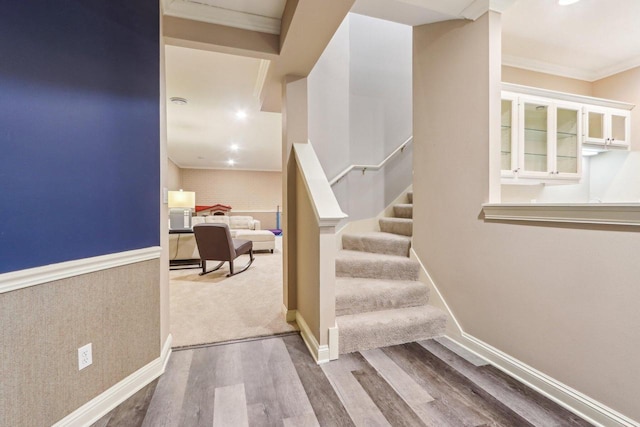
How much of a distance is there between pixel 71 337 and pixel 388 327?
1881 millimetres

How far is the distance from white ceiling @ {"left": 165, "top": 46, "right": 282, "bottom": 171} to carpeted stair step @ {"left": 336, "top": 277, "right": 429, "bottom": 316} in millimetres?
2314

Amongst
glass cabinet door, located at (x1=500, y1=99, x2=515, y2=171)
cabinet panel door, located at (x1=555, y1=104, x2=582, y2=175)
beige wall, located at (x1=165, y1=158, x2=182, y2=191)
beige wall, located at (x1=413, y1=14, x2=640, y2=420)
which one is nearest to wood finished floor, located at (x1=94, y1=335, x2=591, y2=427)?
beige wall, located at (x1=413, y1=14, x2=640, y2=420)

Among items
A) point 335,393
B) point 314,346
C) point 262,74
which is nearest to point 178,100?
point 262,74

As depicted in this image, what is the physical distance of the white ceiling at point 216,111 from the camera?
286 centimetres

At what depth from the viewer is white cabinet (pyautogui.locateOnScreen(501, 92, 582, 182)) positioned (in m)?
Answer: 2.30

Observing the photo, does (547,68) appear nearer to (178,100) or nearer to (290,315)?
(290,315)

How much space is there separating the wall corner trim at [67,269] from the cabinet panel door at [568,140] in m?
3.43

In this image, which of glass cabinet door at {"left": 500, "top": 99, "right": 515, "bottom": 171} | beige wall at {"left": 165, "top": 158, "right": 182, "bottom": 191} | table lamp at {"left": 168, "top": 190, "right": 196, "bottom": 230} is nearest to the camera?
glass cabinet door at {"left": 500, "top": 99, "right": 515, "bottom": 171}

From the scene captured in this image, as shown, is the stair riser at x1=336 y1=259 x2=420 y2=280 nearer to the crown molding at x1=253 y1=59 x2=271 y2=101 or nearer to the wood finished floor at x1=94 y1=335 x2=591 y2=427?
the wood finished floor at x1=94 y1=335 x2=591 y2=427

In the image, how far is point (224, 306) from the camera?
2.92m

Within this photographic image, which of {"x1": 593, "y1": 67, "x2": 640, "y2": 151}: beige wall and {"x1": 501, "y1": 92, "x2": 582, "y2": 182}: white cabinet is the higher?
{"x1": 593, "y1": 67, "x2": 640, "y2": 151}: beige wall

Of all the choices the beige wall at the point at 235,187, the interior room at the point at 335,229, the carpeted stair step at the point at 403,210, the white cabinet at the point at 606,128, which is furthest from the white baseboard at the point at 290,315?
the beige wall at the point at 235,187

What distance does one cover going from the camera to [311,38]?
6.27 feet

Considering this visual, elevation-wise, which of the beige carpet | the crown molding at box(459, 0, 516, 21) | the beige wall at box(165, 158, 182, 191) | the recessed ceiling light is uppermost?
the recessed ceiling light
